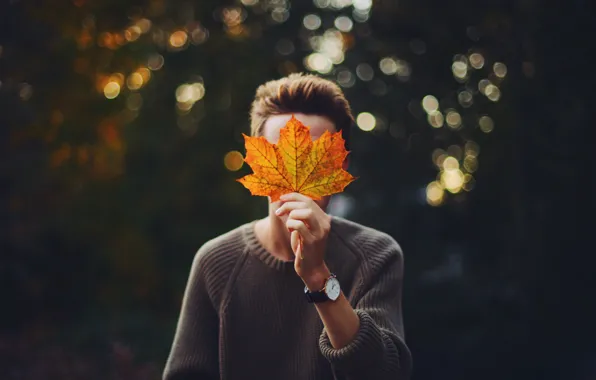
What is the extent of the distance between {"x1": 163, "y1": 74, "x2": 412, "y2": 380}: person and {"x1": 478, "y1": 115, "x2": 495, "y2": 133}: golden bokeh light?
10.9 ft

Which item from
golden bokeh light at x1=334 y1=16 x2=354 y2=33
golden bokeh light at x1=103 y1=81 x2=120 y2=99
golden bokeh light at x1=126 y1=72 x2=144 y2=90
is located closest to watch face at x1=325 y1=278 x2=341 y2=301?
golden bokeh light at x1=334 y1=16 x2=354 y2=33

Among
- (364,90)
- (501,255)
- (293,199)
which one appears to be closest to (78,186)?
(364,90)

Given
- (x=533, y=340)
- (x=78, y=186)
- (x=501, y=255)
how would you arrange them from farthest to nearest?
(x=78, y=186)
(x=501, y=255)
(x=533, y=340)

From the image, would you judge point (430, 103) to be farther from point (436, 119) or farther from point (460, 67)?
point (460, 67)

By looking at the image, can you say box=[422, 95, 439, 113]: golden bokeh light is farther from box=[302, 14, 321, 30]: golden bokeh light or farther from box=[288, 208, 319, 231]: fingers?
box=[288, 208, 319, 231]: fingers

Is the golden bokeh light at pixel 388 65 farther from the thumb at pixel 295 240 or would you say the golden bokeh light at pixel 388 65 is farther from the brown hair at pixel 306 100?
the thumb at pixel 295 240

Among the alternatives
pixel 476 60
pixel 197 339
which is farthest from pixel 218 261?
pixel 476 60

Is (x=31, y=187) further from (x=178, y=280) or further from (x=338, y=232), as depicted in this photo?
(x=338, y=232)

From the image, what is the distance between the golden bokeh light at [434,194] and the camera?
5555 millimetres

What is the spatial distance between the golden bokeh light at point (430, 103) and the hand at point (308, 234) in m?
4.00

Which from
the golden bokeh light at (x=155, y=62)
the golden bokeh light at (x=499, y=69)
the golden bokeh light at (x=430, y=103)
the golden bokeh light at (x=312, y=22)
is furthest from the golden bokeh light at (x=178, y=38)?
the golden bokeh light at (x=499, y=69)

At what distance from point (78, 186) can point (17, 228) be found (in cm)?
89

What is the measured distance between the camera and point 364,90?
559 cm

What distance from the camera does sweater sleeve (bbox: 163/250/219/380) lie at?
2.15 meters
